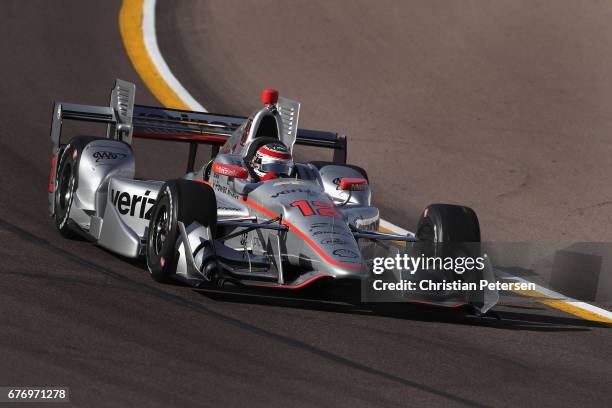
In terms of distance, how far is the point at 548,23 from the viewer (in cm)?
2077

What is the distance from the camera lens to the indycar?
31.1 ft

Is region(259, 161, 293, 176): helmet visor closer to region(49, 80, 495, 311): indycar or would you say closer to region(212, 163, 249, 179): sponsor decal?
region(49, 80, 495, 311): indycar

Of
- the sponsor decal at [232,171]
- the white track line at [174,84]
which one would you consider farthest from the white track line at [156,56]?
the sponsor decal at [232,171]

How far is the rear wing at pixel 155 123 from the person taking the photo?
477 inches

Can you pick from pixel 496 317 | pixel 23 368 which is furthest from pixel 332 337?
pixel 23 368

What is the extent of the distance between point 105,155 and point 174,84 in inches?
248

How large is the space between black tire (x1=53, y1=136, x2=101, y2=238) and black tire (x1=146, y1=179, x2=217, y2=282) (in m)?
1.61

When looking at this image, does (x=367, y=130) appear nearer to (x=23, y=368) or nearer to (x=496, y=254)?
(x=496, y=254)

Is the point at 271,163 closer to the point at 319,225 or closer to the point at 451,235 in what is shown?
the point at 319,225

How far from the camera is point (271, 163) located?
1076 cm

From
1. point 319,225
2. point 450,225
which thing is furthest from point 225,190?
point 450,225

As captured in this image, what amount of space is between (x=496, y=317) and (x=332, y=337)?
1.72 meters

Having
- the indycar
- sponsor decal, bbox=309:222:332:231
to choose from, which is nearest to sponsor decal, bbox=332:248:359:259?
the indycar

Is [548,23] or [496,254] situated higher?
[548,23]
